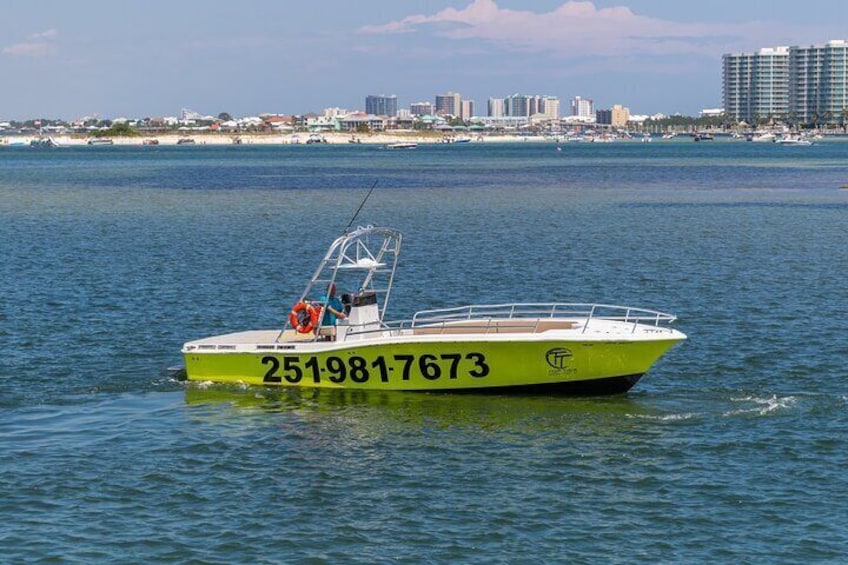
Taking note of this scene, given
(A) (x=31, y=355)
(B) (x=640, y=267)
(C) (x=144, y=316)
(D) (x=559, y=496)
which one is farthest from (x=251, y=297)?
(D) (x=559, y=496)

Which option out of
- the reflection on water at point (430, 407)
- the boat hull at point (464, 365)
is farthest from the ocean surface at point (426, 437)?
the boat hull at point (464, 365)

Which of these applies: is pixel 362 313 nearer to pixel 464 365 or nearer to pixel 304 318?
pixel 304 318

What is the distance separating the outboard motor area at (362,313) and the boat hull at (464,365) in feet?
2.86

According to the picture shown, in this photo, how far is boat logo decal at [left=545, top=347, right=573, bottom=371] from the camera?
26.5 metres

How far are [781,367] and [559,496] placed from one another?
10.6 m

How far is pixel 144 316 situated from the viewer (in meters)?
37.7

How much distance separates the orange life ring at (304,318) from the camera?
28406mm

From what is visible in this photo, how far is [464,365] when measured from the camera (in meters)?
26.9

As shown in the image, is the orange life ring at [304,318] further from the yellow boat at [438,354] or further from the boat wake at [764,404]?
the boat wake at [764,404]

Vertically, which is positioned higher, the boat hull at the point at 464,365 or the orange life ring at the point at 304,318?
the orange life ring at the point at 304,318

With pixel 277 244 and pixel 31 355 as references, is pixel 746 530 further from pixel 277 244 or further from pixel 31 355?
pixel 277 244

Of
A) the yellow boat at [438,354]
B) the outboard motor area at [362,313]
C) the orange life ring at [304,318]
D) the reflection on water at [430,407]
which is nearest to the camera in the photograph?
the reflection on water at [430,407]

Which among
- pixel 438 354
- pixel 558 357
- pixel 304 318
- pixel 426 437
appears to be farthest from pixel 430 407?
pixel 304 318

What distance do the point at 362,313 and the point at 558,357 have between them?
4355mm
